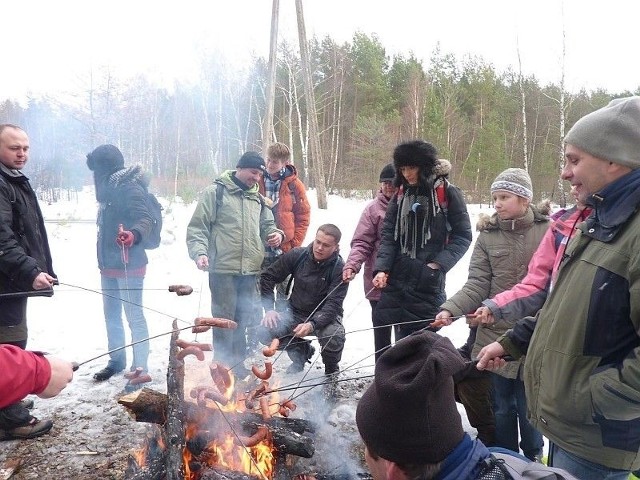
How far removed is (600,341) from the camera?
177 cm

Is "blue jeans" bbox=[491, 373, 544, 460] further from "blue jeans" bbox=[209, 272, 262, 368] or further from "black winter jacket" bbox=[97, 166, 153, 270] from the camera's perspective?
"black winter jacket" bbox=[97, 166, 153, 270]

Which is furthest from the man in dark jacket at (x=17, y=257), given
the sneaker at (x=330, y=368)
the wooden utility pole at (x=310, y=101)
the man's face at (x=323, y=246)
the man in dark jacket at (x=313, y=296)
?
the wooden utility pole at (x=310, y=101)

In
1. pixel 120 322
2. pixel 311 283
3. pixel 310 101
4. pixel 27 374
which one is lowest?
pixel 120 322

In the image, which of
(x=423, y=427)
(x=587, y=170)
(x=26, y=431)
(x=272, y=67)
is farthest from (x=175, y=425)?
(x=272, y=67)

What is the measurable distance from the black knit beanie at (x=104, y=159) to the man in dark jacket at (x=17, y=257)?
2.80 ft

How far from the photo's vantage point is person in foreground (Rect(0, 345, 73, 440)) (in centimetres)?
204

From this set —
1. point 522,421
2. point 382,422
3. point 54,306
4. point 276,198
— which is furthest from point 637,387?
point 54,306

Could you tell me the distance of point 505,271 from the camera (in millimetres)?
3348

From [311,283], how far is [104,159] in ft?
8.31

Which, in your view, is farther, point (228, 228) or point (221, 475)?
point (228, 228)

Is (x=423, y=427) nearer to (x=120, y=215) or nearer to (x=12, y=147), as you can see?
(x=12, y=147)

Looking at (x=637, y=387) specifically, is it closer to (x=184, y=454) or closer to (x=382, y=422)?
(x=382, y=422)

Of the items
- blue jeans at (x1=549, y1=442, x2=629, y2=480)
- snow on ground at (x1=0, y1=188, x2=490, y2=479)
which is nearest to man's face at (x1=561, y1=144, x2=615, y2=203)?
blue jeans at (x1=549, y1=442, x2=629, y2=480)

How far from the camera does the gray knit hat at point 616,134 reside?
183 cm
